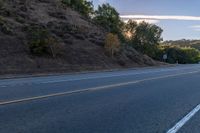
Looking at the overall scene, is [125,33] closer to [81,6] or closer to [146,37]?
[146,37]

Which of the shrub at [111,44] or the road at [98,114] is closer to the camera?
the road at [98,114]

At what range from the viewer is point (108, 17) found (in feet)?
276

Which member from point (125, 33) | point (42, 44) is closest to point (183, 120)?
point (42, 44)

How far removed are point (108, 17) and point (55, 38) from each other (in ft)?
113

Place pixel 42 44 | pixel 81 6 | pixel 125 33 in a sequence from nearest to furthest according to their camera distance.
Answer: pixel 42 44
pixel 81 6
pixel 125 33

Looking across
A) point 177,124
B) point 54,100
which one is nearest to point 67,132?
point 177,124

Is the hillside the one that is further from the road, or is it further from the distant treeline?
the road

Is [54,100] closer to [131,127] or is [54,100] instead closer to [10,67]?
[131,127]

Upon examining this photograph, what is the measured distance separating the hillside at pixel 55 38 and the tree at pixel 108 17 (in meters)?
11.3

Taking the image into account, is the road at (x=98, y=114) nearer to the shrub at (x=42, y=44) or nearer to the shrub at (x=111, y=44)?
the shrub at (x=42, y=44)

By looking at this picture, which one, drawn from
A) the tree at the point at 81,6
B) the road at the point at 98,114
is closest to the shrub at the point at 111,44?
the tree at the point at 81,6

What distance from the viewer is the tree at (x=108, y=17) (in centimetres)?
8125

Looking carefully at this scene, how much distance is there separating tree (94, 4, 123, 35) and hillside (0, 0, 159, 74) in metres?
11.3

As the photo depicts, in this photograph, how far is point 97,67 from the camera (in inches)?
1928
